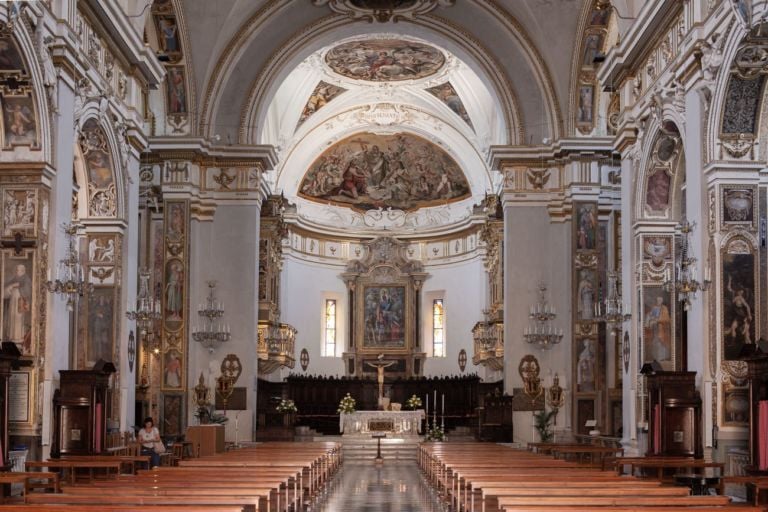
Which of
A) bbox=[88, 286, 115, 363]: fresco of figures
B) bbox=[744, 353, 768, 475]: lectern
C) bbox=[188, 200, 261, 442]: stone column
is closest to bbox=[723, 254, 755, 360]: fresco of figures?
bbox=[744, 353, 768, 475]: lectern

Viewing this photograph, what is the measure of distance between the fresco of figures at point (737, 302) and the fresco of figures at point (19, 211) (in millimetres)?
9704

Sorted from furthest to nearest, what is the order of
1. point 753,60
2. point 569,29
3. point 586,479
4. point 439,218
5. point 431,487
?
1. point 439,218
2. point 569,29
3. point 431,487
4. point 753,60
5. point 586,479

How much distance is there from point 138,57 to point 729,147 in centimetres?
Result: 1038

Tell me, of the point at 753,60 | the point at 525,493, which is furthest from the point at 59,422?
the point at 753,60

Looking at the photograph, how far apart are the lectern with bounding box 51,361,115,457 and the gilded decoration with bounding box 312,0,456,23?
13.3m

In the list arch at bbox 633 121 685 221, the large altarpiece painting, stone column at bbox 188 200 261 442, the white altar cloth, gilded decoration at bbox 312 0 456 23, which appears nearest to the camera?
arch at bbox 633 121 685 221

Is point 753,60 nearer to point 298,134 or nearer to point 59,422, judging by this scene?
point 59,422

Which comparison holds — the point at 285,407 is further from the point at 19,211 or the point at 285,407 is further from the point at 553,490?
the point at 553,490

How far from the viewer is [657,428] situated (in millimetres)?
17234

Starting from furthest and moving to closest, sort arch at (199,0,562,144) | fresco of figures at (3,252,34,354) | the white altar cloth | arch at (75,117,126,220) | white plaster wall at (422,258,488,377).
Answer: white plaster wall at (422,258,488,377) → the white altar cloth → arch at (199,0,562,144) → arch at (75,117,126,220) → fresco of figures at (3,252,34,354)

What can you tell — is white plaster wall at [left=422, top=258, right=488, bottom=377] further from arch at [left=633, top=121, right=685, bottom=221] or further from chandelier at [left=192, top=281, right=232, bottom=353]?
arch at [left=633, top=121, right=685, bottom=221]

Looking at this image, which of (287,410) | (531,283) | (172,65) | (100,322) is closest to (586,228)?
(531,283)

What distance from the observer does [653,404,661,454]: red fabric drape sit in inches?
674

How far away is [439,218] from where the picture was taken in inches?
1592
